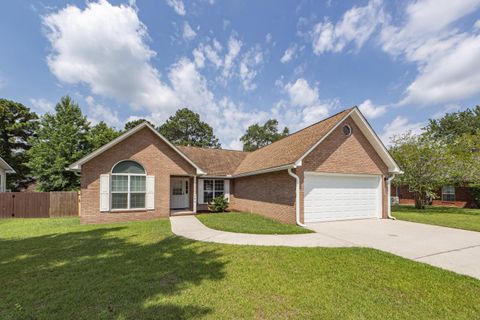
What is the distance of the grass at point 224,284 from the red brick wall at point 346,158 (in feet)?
16.3

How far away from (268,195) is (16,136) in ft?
100

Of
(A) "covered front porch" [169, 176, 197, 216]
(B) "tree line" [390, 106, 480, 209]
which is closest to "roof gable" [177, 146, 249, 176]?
(A) "covered front porch" [169, 176, 197, 216]

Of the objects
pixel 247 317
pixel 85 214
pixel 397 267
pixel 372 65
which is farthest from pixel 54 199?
pixel 372 65

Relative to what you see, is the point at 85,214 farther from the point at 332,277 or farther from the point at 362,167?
the point at 362,167

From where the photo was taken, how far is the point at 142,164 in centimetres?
1233

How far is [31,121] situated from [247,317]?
34.1m

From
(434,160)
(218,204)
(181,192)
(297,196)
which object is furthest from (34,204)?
(434,160)

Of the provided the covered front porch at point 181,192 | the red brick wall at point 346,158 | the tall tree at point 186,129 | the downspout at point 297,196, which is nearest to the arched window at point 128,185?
the covered front porch at point 181,192

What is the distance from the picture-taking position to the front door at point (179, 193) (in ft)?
51.0

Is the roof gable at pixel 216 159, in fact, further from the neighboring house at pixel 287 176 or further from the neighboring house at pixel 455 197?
the neighboring house at pixel 455 197

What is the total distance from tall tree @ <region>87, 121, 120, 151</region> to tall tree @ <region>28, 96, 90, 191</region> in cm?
50

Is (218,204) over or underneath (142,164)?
underneath

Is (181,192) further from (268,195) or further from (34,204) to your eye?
(34,204)

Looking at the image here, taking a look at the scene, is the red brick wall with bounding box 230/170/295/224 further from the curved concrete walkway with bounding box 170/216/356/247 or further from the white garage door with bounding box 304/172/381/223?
the curved concrete walkway with bounding box 170/216/356/247
